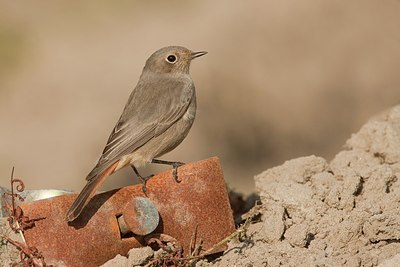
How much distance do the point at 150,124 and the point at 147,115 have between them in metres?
0.12

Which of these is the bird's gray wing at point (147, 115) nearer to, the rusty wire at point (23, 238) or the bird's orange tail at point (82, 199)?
the bird's orange tail at point (82, 199)

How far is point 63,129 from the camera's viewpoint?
12398 mm

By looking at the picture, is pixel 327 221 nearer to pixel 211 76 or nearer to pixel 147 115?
pixel 147 115

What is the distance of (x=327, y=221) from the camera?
6.73 m

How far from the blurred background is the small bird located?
3.26m

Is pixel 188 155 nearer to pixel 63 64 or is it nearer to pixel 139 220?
pixel 63 64

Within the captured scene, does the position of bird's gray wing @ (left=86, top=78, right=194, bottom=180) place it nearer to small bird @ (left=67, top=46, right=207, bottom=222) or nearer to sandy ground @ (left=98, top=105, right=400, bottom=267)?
small bird @ (left=67, top=46, right=207, bottom=222)

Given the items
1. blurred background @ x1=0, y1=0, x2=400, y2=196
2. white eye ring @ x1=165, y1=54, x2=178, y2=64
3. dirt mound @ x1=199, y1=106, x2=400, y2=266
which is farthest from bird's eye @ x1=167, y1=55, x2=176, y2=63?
blurred background @ x1=0, y1=0, x2=400, y2=196

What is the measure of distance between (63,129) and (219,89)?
7.29 ft

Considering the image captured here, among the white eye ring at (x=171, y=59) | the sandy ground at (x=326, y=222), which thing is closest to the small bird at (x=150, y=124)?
the white eye ring at (x=171, y=59)

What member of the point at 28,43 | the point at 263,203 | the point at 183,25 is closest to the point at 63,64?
the point at 28,43

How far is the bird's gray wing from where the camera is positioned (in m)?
7.32

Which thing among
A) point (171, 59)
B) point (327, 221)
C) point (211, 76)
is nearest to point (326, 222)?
point (327, 221)

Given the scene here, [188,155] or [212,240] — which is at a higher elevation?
[188,155]
